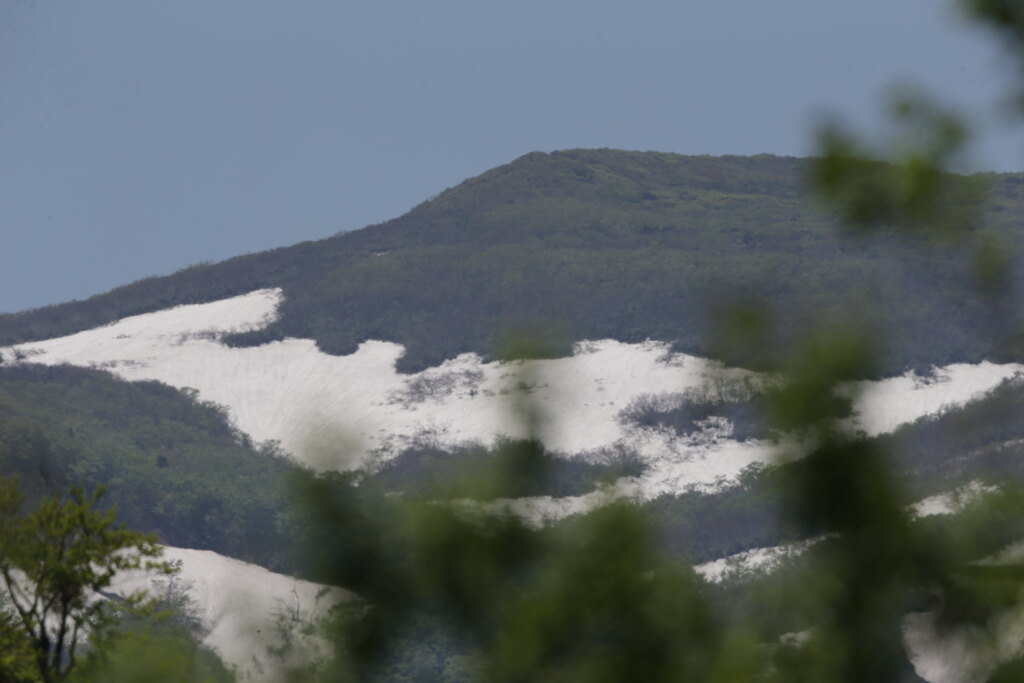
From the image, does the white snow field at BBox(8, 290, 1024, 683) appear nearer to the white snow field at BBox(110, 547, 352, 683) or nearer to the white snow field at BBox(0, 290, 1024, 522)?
the white snow field at BBox(0, 290, 1024, 522)

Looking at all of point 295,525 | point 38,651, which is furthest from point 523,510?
point 38,651

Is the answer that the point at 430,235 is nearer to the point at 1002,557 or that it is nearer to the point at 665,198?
the point at 665,198

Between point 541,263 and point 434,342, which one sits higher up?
point 541,263

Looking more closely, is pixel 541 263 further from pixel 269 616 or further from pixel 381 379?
pixel 269 616

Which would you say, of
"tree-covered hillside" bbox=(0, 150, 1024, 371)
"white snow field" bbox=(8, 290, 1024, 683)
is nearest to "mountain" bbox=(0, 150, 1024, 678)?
"white snow field" bbox=(8, 290, 1024, 683)

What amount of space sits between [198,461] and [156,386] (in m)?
16.6

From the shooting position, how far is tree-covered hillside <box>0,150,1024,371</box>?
137 m

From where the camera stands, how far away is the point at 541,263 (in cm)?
15938

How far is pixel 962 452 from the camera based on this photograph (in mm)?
3920

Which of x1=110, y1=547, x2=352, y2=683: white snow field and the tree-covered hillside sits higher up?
x1=110, y1=547, x2=352, y2=683: white snow field

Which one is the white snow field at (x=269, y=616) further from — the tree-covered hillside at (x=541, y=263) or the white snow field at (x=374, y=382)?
the tree-covered hillside at (x=541, y=263)

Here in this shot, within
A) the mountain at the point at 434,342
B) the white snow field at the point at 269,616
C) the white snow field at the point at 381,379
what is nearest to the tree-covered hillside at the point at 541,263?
the mountain at the point at 434,342

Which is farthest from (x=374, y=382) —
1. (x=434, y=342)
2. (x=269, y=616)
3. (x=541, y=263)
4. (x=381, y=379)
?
(x=269, y=616)

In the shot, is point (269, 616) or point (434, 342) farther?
point (434, 342)
